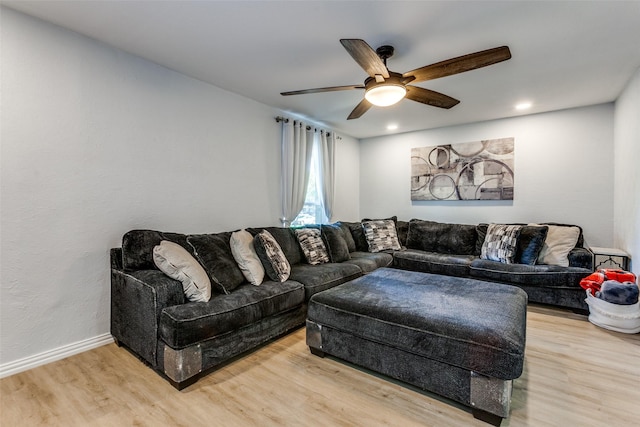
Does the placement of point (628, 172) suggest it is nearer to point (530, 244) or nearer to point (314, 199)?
point (530, 244)

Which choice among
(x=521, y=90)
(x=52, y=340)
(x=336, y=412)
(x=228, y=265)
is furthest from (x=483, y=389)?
(x=521, y=90)

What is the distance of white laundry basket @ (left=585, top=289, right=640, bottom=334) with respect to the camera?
2639 millimetres

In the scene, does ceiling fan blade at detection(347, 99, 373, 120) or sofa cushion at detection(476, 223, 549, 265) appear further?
sofa cushion at detection(476, 223, 549, 265)

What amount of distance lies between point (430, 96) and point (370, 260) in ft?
6.73

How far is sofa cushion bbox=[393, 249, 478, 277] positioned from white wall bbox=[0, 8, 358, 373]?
257 centimetres

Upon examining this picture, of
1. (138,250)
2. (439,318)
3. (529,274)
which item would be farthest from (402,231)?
(138,250)

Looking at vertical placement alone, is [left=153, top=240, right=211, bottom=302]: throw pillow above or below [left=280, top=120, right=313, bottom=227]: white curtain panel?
below

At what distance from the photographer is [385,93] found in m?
2.30

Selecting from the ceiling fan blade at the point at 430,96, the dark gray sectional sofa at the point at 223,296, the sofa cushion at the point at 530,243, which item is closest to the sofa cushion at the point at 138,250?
the dark gray sectional sofa at the point at 223,296

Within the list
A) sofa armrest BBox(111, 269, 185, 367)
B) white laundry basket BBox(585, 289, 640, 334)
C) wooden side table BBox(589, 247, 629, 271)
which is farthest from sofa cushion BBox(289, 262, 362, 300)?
wooden side table BBox(589, 247, 629, 271)

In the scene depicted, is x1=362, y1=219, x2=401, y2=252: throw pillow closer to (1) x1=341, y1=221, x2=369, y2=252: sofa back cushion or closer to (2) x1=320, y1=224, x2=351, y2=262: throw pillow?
(1) x1=341, y1=221, x2=369, y2=252: sofa back cushion

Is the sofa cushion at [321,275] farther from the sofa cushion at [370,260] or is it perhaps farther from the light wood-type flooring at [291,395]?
the light wood-type flooring at [291,395]

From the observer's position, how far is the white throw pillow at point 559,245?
132 inches

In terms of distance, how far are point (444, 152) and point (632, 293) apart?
2.83 metres
